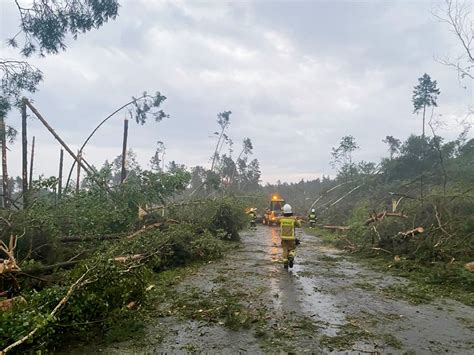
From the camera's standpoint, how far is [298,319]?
505 cm

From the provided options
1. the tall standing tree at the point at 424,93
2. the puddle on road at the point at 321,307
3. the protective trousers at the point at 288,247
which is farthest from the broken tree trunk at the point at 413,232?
the tall standing tree at the point at 424,93

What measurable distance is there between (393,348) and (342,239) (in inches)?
410

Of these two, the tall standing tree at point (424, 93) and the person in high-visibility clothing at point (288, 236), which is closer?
the person in high-visibility clothing at point (288, 236)

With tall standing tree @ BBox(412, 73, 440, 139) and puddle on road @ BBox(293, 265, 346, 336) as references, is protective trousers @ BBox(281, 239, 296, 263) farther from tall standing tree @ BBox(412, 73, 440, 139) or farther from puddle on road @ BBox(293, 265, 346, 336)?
tall standing tree @ BBox(412, 73, 440, 139)

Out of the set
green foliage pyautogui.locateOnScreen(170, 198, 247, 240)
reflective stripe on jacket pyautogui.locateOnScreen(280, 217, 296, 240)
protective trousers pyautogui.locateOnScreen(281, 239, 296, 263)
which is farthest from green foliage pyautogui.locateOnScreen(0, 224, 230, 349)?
green foliage pyautogui.locateOnScreen(170, 198, 247, 240)

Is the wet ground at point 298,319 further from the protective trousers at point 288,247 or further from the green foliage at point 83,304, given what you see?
the protective trousers at point 288,247

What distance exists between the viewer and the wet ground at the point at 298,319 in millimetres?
4125

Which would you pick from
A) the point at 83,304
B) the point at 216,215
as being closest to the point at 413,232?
the point at 216,215

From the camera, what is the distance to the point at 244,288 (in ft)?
22.6

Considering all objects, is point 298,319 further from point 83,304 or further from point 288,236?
point 288,236

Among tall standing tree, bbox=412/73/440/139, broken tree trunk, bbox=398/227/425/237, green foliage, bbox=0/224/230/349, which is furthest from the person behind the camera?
tall standing tree, bbox=412/73/440/139

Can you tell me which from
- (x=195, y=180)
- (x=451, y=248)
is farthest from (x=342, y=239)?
(x=195, y=180)

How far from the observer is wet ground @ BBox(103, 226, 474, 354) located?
4.12m

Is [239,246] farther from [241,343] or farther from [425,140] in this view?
[425,140]
